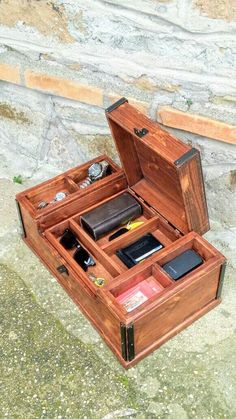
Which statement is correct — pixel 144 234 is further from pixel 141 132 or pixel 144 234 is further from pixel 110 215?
pixel 141 132

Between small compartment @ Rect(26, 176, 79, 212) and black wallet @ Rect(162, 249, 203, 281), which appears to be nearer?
black wallet @ Rect(162, 249, 203, 281)

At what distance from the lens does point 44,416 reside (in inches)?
75.2

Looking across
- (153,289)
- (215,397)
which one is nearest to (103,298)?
(153,289)

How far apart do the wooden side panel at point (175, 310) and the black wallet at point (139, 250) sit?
0.84 feet

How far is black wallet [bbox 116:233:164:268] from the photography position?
218 centimetres

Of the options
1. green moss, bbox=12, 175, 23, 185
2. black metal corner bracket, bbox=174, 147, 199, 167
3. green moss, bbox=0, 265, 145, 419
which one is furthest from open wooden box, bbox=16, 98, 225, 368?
green moss, bbox=12, 175, 23, 185

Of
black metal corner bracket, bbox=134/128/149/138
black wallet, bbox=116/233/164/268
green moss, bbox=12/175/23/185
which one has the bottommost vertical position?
black wallet, bbox=116/233/164/268

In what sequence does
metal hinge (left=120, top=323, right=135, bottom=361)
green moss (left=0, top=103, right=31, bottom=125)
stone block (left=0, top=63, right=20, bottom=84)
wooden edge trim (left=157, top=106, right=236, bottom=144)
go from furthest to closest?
green moss (left=0, top=103, right=31, bottom=125) < stone block (left=0, top=63, right=20, bottom=84) < wooden edge trim (left=157, top=106, right=236, bottom=144) < metal hinge (left=120, top=323, right=135, bottom=361)

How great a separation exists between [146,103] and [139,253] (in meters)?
0.62

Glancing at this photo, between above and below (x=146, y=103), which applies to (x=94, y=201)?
below

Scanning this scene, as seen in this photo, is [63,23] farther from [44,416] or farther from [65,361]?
[44,416]

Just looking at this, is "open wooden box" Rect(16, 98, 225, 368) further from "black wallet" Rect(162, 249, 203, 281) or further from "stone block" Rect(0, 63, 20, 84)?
"stone block" Rect(0, 63, 20, 84)

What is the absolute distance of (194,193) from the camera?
79.7 inches

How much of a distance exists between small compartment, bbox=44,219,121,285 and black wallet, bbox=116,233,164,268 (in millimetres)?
87
